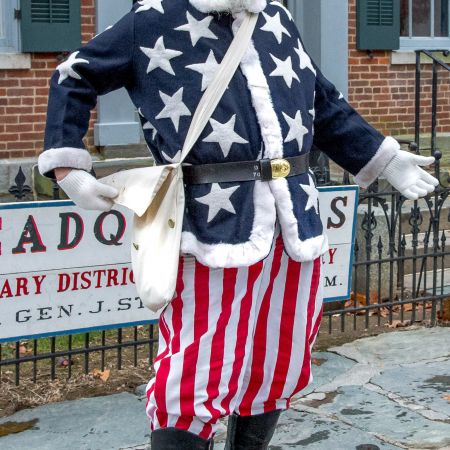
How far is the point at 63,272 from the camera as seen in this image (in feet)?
14.4

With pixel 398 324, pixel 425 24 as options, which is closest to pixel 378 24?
pixel 425 24

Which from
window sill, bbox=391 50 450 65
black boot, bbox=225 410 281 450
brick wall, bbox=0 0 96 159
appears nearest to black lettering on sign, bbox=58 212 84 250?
black boot, bbox=225 410 281 450

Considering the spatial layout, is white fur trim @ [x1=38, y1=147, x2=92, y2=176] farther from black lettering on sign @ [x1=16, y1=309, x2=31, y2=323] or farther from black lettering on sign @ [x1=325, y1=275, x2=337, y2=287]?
black lettering on sign @ [x1=325, y1=275, x2=337, y2=287]

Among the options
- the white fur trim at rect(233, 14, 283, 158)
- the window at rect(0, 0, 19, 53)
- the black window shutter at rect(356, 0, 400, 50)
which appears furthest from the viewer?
the black window shutter at rect(356, 0, 400, 50)

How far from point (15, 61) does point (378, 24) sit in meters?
3.66

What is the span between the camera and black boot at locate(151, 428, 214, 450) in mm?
2939

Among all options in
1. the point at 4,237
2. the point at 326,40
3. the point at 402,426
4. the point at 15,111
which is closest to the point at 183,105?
the point at 4,237

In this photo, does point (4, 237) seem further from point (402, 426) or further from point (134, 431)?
point (402, 426)

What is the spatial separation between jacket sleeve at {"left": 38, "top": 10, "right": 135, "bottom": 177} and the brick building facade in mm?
5192

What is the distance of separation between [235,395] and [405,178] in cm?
95

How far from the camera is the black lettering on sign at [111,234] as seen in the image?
4438 mm

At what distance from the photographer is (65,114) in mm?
2941

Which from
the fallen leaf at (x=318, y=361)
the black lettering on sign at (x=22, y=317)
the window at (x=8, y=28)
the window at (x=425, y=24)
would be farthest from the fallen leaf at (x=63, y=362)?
the window at (x=425, y=24)

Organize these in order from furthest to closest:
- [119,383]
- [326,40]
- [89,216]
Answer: [326,40]
[119,383]
[89,216]
